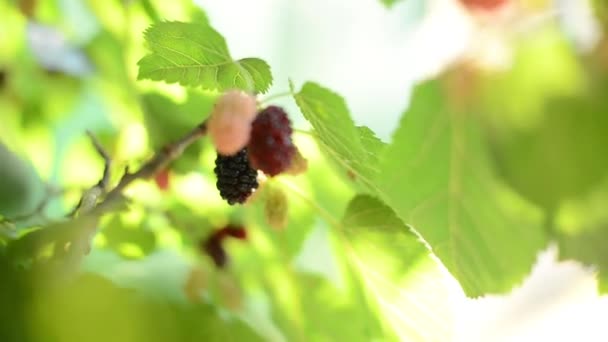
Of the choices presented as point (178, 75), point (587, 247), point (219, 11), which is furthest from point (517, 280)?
point (219, 11)

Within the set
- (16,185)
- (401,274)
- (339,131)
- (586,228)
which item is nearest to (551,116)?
(586,228)

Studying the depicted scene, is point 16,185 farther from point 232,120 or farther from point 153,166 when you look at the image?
point 232,120

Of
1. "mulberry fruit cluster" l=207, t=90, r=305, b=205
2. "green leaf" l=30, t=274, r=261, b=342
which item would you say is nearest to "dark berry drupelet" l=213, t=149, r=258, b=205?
"mulberry fruit cluster" l=207, t=90, r=305, b=205

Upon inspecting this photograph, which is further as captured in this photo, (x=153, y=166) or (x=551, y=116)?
(x=153, y=166)

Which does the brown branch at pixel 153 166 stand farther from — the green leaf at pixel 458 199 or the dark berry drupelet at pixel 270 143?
the green leaf at pixel 458 199

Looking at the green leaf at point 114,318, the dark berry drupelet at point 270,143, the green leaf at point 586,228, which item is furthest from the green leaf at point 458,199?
the green leaf at point 114,318

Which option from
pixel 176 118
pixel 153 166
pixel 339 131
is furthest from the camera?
pixel 176 118

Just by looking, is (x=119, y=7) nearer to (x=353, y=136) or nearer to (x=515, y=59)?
(x=353, y=136)
